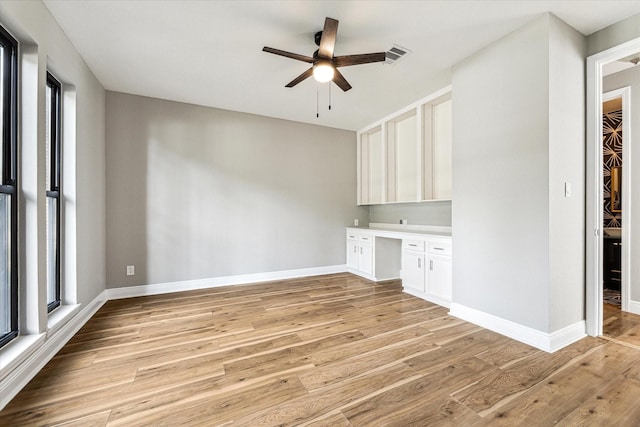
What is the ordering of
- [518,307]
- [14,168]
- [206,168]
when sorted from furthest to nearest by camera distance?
[206,168] → [518,307] → [14,168]

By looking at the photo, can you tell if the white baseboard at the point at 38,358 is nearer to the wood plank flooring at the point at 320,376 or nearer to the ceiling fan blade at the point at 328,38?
→ the wood plank flooring at the point at 320,376

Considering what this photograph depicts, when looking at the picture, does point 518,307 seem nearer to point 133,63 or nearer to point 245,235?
point 245,235

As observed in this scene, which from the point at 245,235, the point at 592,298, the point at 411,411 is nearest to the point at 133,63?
the point at 245,235

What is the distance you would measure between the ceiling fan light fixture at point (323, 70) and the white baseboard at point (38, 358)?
2967mm

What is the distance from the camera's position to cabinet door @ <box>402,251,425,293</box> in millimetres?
3636

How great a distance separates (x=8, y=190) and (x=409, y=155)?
442 cm

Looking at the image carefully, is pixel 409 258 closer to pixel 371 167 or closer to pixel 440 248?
pixel 440 248

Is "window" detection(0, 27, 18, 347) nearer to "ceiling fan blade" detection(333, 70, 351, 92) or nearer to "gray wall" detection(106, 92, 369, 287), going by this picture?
"gray wall" detection(106, 92, 369, 287)

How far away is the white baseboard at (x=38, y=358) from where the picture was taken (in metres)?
1.66

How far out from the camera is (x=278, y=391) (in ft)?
5.79

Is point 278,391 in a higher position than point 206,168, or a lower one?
lower

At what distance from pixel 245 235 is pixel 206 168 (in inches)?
46.5

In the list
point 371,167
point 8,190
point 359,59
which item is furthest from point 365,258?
point 8,190

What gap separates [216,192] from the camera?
14.0ft
